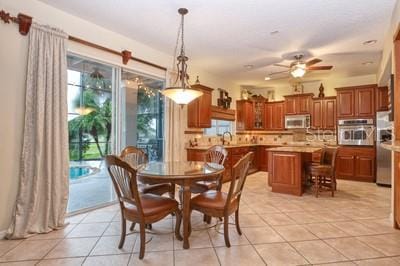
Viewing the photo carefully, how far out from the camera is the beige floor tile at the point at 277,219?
3.13 m

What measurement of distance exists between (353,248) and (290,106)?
5.06 m

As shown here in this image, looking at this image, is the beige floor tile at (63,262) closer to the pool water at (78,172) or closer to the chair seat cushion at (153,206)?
the chair seat cushion at (153,206)

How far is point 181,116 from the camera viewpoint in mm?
4988

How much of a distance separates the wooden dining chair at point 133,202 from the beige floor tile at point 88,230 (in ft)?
1.82

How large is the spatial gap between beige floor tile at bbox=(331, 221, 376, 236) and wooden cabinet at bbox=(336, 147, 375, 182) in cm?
311

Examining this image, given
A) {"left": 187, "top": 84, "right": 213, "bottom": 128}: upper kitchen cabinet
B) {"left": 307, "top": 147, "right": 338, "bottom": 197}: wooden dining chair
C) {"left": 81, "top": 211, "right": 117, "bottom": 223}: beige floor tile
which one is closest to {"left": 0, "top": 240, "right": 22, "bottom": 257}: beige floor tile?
{"left": 81, "top": 211, "right": 117, "bottom": 223}: beige floor tile

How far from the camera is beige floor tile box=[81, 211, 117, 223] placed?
3.18 meters

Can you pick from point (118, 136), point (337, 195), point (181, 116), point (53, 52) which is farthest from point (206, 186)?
point (337, 195)

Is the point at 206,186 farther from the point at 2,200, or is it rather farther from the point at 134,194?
the point at 2,200

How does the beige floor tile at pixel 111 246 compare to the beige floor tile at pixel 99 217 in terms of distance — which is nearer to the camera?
the beige floor tile at pixel 111 246

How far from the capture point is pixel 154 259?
7.32 ft

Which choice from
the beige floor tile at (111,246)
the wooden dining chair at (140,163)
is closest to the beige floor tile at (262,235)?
the wooden dining chair at (140,163)

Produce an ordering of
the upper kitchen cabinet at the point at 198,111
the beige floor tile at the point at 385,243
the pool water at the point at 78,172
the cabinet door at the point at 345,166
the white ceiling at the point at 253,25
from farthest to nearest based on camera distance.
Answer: the cabinet door at the point at 345,166 → the upper kitchen cabinet at the point at 198,111 → the pool water at the point at 78,172 → the white ceiling at the point at 253,25 → the beige floor tile at the point at 385,243

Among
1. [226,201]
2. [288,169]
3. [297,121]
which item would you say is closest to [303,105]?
[297,121]
